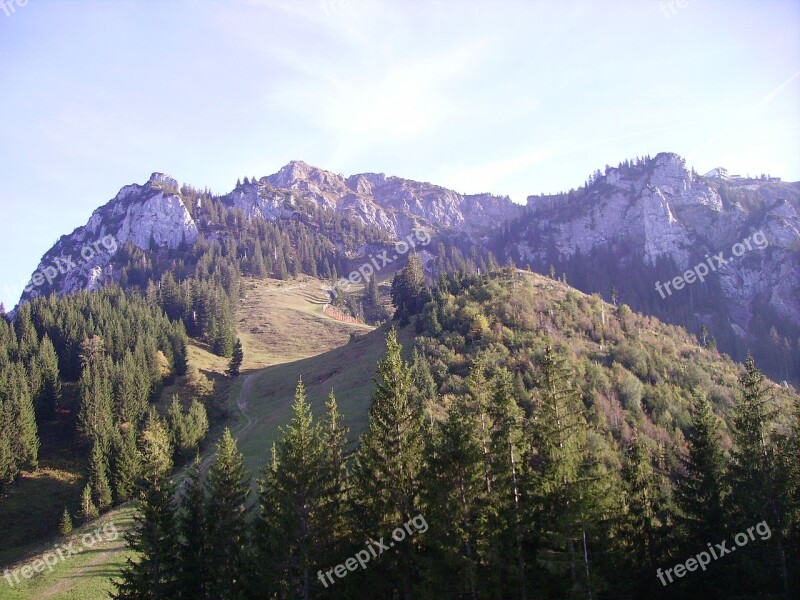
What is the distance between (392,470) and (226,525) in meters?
11.2

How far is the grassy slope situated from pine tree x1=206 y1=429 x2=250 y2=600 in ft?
41.6

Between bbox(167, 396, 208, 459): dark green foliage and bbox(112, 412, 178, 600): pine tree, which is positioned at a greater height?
bbox(167, 396, 208, 459): dark green foliage

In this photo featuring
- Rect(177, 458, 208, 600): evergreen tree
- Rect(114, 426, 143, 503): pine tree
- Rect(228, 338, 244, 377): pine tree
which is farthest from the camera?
Rect(228, 338, 244, 377): pine tree

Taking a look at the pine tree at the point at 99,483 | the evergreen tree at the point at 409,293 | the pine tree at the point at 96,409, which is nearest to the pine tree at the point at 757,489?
the pine tree at the point at 99,483

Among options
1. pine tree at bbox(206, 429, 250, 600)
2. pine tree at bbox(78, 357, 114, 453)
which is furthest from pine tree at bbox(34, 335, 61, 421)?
pine tree at bbox(206, 429, 250, 600)

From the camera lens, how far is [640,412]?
57.0m

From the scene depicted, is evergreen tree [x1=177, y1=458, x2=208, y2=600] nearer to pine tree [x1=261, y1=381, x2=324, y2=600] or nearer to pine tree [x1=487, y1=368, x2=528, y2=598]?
pine tree [x1=261, y1=381, x2=324, y2=600]

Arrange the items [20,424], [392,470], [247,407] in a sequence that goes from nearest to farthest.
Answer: [392,470] < [20,424] < [247,407]

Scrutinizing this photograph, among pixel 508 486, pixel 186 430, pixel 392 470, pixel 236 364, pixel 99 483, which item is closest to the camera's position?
pixel 508 486

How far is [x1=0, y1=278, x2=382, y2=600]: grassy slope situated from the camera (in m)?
36.8

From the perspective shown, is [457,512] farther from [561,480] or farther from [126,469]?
[126,469]

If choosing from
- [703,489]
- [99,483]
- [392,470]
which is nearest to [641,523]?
[703,489]

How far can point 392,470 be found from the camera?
24016 mm

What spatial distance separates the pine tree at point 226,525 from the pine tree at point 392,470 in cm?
811
